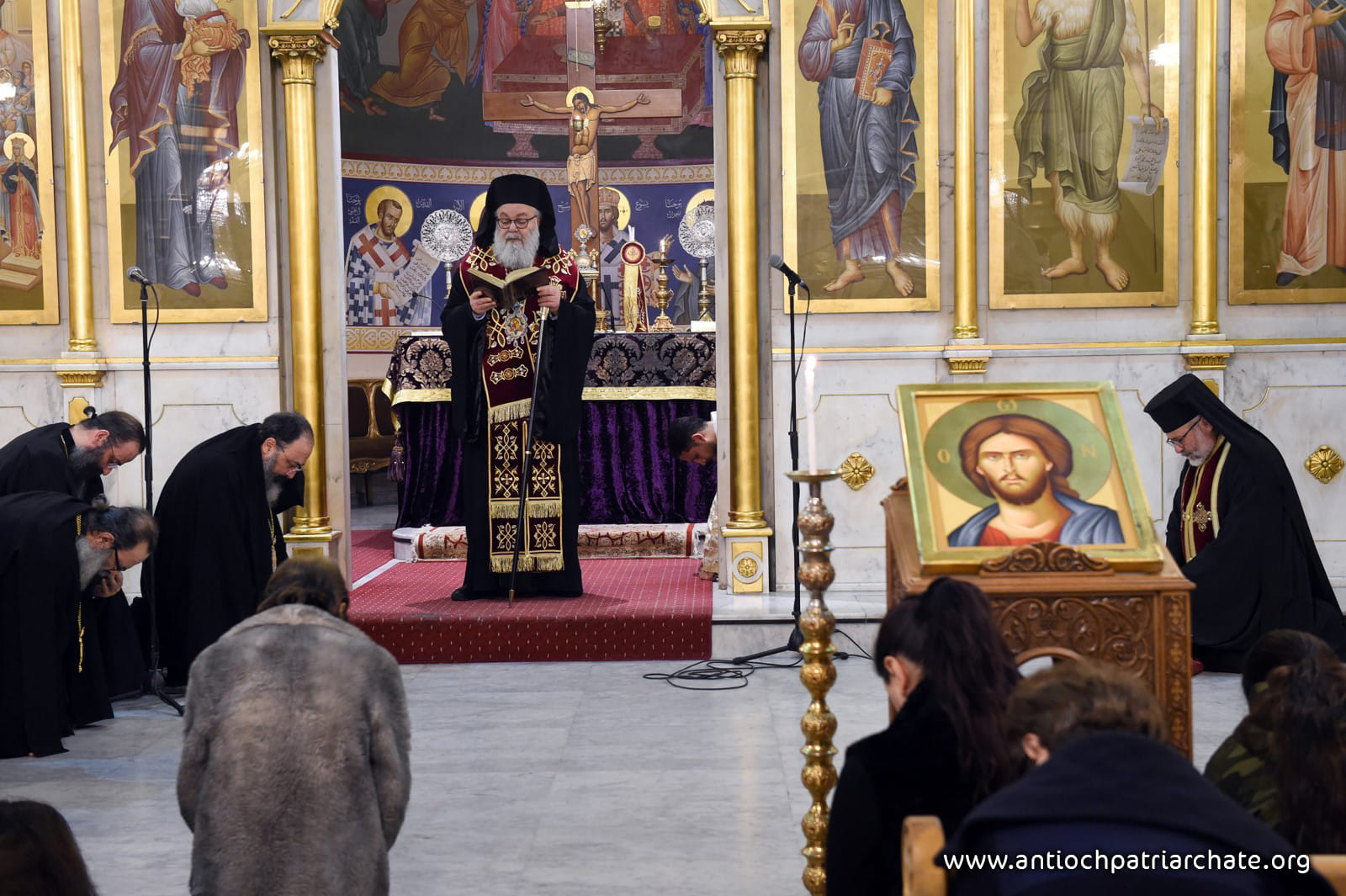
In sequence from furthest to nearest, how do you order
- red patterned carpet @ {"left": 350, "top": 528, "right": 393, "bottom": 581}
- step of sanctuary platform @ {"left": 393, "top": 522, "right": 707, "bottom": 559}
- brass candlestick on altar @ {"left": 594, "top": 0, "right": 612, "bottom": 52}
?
brass candlestick on altar @ {"left": 594, "top": 0, "right": 612, "bottom": 52} → step of sanctuary platform @ {"left": 393, "top": 522, "right": 707, "bottom": 559} → red patterned carpet @ {"left": 350, "top": 528, "right": 393, "bottom": 581}

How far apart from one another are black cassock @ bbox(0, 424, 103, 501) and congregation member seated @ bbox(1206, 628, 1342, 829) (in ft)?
17.5

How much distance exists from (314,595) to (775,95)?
19.3 ft

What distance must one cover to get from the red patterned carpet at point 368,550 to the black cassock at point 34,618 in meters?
3.26

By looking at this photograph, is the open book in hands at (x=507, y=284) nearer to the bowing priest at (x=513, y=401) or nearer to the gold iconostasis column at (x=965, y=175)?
the bowing priest at (x=513, y=401)

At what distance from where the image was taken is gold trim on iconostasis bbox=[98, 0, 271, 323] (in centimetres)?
854

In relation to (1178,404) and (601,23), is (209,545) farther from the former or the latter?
(601,23)

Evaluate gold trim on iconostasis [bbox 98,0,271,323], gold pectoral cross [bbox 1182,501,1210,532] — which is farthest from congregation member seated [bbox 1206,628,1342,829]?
gold trim on iconostasis [bbox 98,0,271,323]

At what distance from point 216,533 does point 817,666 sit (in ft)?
14.1

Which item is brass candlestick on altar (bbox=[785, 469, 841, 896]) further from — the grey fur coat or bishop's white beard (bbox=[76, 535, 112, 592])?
bishop's white beard (bbox=[76, 535, 112, 592])

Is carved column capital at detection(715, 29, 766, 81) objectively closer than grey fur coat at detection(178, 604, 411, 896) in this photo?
No

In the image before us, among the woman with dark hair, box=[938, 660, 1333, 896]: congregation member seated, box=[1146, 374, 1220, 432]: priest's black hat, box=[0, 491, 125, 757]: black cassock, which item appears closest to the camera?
box=[938, 660, 1333, 896]: congregation member seated

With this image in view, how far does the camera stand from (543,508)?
830 centimetres

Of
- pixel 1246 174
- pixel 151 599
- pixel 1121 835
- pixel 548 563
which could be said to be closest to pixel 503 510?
pixel 548 563

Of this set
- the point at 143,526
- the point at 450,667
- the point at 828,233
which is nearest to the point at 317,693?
the point at 143,526
